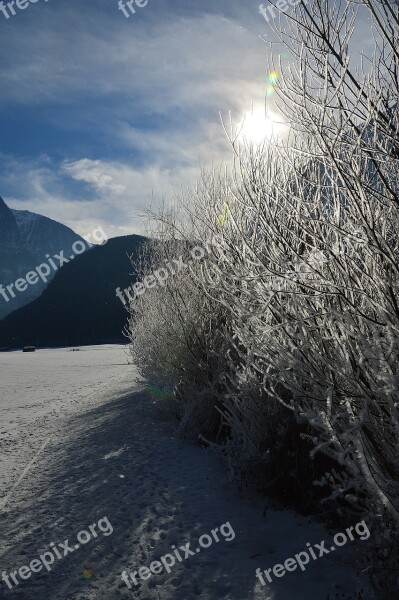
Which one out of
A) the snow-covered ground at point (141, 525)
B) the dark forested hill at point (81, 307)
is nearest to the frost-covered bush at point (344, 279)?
the snow-covered ground at point (141, 525)

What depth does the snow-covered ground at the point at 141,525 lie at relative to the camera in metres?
2.84

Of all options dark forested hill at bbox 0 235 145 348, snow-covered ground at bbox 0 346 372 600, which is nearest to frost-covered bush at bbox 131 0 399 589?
snow-covered ground at bbox 0 346 372 600

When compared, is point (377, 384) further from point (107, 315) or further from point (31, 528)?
point (107, 315)

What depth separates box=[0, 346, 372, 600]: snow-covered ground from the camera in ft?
9.32

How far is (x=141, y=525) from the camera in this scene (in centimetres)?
372

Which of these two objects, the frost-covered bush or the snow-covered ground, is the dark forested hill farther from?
the frost-covered bush

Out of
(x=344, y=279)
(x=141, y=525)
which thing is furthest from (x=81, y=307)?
(x=344, y=279)

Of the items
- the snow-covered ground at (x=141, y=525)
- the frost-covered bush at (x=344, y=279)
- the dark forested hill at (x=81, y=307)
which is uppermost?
the dark forested hill at (x=81, y=307)

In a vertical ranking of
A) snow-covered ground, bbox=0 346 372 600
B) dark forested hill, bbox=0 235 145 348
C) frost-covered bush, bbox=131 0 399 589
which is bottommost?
snow-covered ground, bbox=0 346 372 600

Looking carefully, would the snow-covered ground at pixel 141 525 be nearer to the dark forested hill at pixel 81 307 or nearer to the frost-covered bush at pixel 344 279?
the frost-covered bush at pixel 344 279

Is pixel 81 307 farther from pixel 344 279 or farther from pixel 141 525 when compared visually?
pixel 344 279

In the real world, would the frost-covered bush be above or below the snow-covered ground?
above

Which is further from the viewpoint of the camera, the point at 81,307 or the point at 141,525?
the point at 81,307

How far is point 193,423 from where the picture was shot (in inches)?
251
